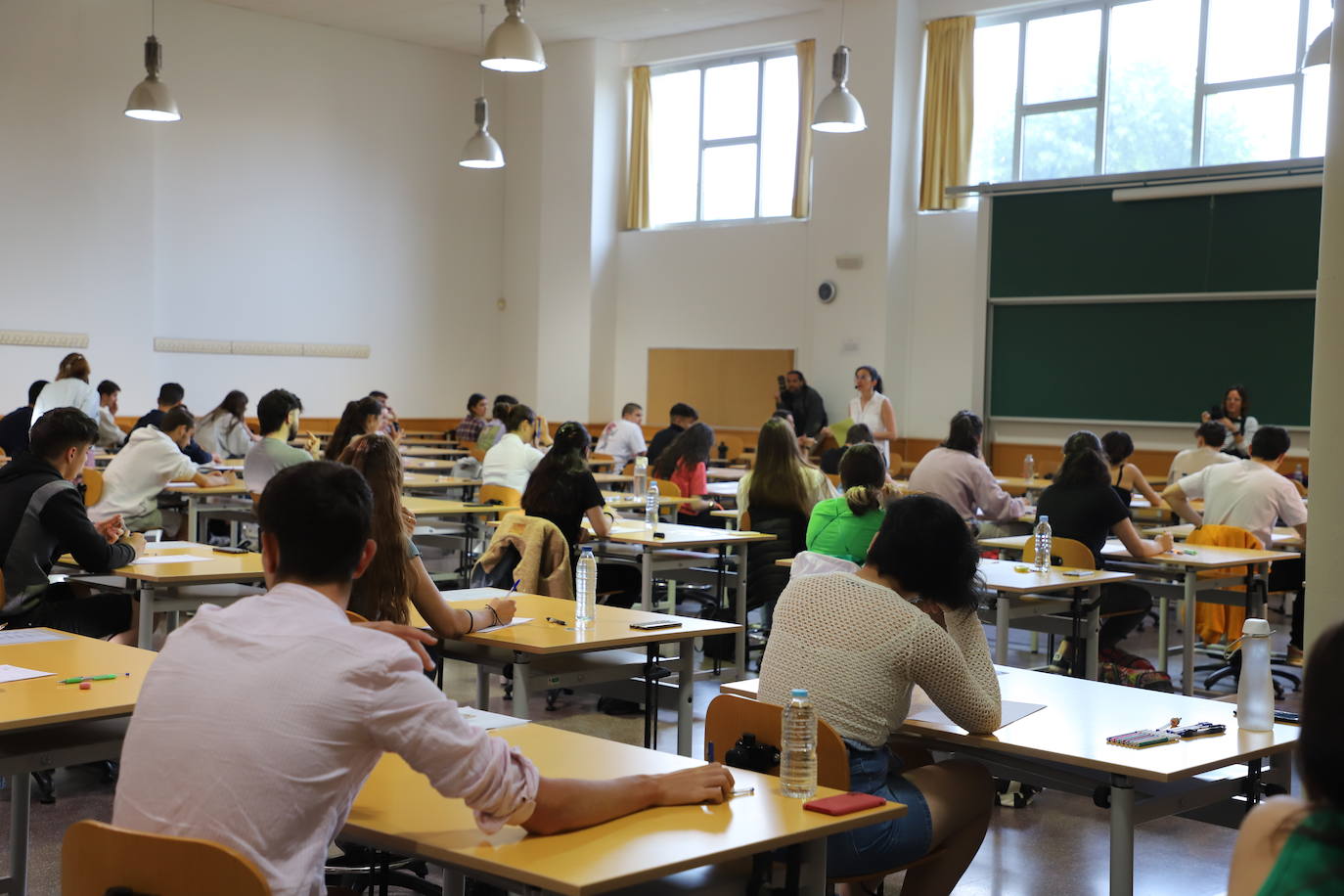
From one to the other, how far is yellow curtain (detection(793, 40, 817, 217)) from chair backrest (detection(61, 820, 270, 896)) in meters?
12.2

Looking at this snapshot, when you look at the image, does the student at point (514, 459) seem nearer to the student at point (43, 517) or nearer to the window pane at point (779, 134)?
the student at point (43, 517)

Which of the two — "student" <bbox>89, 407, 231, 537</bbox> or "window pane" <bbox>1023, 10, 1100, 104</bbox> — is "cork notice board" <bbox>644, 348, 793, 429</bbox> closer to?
"window pane" <bbox>1023, 10, 1100, 104</bbox>

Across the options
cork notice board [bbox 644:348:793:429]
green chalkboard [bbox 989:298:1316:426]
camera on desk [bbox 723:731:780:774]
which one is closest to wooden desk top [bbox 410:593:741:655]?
camera on desk [bbox 723:731:780:774]

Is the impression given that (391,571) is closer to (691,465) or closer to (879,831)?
(879,831)

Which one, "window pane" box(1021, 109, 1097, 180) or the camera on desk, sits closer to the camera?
the camera on desk

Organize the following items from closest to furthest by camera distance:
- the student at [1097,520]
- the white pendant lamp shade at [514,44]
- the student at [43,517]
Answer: the student at [43,517], the student at [1097,520], the white pendant lamp shade at [514,44]

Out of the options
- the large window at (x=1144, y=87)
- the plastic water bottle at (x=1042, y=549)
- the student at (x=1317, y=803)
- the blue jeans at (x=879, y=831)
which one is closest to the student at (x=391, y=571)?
the blue jeans at (x=879, y=831)

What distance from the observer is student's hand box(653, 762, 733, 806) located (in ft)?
7.55

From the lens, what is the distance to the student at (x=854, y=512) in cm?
523

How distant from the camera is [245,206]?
14016mm

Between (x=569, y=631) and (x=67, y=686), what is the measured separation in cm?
142

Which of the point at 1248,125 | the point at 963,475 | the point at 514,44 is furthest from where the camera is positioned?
the point at 1248,125

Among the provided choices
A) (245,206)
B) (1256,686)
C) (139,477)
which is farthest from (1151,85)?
(1256,686)

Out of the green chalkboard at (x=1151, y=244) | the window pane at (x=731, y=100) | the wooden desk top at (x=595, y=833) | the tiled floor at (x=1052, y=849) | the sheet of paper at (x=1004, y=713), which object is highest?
the window pane at (x=731, y=100)
